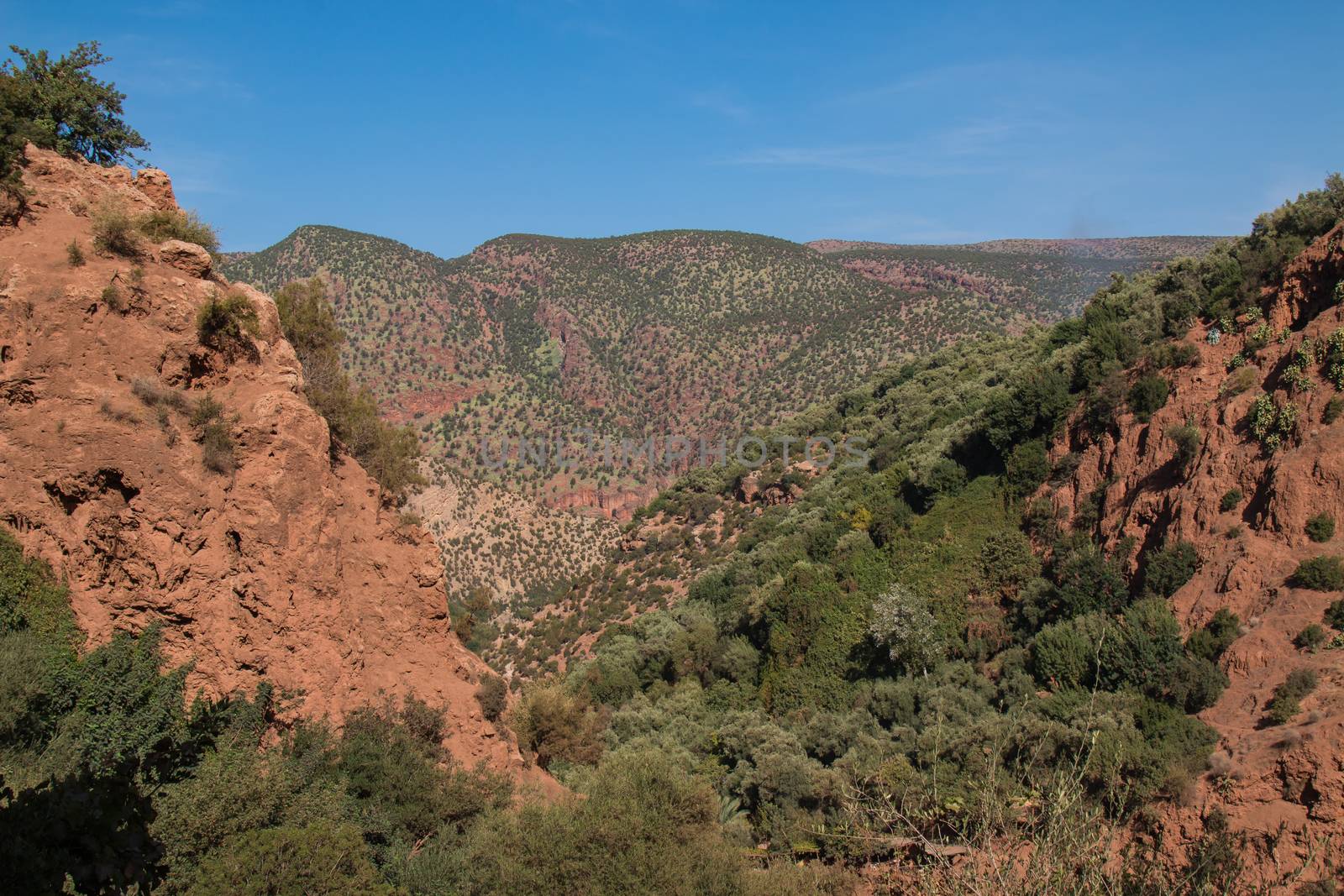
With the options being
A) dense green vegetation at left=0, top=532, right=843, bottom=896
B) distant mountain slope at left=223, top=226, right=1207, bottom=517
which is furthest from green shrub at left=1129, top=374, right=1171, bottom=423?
distant mountain slope at left=223, top=226, right=1207, bottom=517

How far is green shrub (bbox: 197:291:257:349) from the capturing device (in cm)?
1320

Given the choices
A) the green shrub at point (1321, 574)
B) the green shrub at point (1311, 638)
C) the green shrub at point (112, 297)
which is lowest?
the green shrub at point (1311, 638)

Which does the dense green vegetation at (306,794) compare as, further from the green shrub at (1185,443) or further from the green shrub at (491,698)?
the green shrub at (1185,443)

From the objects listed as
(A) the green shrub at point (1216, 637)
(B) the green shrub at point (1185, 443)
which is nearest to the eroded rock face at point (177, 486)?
(A) the green shrub at point (1216, 637)

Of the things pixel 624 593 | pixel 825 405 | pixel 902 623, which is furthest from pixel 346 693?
pixel 825 405

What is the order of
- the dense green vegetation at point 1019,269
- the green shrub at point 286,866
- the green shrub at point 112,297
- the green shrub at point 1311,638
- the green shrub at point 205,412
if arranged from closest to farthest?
the green shrub at point 286,866 < the green shrub at point 112,297 < the green shrub at point 205,412 < the green shrub at point 1311,638 < the dense green vegetation at point 1019,269

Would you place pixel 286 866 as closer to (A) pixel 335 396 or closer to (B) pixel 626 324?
(A) pixel 335 396

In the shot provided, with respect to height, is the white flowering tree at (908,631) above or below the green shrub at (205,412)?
below

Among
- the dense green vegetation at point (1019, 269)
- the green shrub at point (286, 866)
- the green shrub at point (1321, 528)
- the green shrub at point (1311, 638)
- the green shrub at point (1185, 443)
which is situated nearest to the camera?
the green shrub at point (286, 866)

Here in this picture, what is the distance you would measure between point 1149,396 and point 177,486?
2078 cm

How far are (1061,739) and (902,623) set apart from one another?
7.52 metres

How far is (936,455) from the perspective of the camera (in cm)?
3062

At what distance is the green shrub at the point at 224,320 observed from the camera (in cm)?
1320

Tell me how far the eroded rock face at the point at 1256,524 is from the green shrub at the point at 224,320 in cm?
1551
